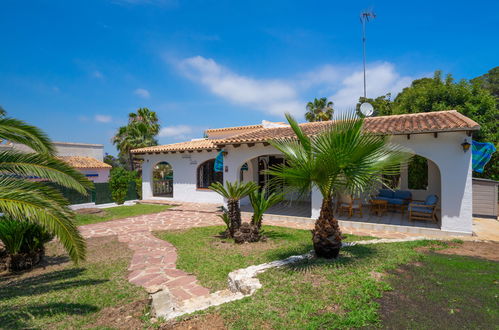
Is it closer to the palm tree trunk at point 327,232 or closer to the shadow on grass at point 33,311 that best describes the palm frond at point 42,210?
the shadow on grass at point 33,311

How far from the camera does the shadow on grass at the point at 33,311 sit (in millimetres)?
4316

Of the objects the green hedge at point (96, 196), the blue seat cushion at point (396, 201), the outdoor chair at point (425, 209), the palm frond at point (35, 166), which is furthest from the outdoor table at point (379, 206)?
the green hedge at point (96, 196)

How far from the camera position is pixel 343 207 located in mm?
12312

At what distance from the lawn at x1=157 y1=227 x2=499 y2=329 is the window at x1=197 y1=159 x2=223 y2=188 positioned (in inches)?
492

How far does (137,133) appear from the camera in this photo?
2902 centimetres

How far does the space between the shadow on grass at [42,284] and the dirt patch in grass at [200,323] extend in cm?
330

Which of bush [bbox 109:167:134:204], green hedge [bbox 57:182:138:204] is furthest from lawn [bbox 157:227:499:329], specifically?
green hedge [bbox 57:182:138:204]

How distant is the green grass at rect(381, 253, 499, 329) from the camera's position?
3.58m

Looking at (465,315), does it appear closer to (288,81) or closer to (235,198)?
(235,198)

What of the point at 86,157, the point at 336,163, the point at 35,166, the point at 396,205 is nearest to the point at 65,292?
the point at 35,166

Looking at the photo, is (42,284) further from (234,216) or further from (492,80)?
(492,80)

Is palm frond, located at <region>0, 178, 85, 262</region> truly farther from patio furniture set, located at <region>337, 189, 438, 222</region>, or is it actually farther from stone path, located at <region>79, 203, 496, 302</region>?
patio furniture set, located at <region>337, 189, 438, 222</region>

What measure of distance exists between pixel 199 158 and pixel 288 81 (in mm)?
8727

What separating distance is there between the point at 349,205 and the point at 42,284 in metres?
11.2
